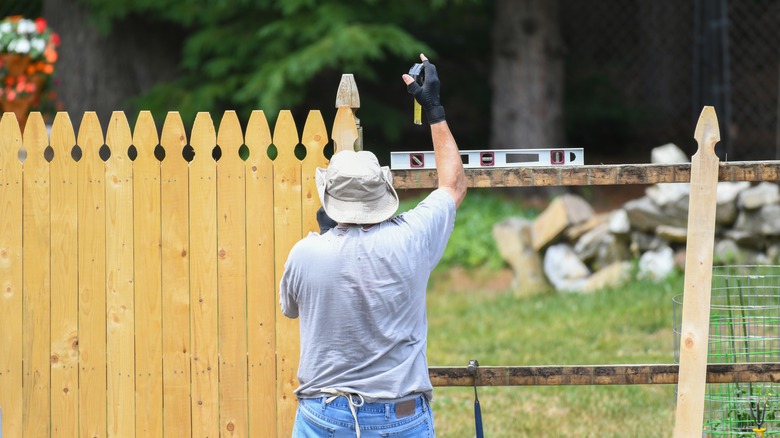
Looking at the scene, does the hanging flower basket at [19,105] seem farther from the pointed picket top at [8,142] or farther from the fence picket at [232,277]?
the fence picket at [232,277]

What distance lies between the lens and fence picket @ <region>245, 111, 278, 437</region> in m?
4.43

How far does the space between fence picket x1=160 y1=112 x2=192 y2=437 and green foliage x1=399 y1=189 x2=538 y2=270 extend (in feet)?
20.4

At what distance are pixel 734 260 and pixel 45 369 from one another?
645cm

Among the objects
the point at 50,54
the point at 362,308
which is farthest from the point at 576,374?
the point at 50,54

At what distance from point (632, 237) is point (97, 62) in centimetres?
669

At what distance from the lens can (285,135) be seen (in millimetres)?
4406

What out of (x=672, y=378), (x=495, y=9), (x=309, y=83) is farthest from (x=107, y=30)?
(x=672, y=378)

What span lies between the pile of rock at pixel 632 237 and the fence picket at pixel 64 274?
577 centimetres

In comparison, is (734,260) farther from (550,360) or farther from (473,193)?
(473,193)

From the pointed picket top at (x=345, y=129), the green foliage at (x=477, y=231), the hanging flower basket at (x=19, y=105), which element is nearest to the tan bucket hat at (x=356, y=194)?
the pointed picket top at (x=345, y=129)

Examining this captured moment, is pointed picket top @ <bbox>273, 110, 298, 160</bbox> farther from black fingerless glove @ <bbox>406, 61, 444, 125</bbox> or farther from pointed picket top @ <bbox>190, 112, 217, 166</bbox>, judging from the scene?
black fingerless glove @ <bbox>406, 61, 444, 125</bbox>

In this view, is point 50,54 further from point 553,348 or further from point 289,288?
point 289,288

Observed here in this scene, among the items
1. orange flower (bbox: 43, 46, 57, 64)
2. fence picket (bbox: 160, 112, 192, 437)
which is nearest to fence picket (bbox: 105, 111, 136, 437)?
fence picket (bbox: 160, 112, 192, 437)

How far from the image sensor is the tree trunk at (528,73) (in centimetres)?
1237
